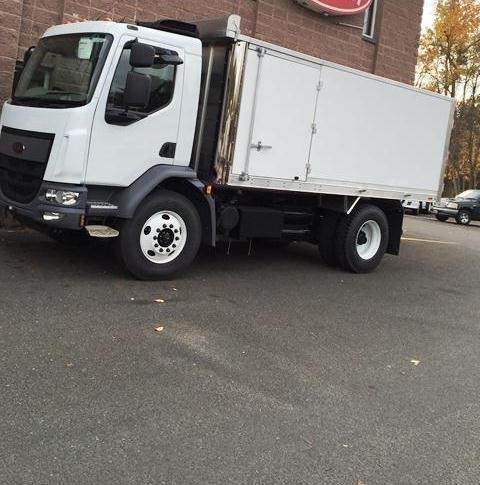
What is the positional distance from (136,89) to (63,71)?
3.51 feet

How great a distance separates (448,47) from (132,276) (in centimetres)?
3400

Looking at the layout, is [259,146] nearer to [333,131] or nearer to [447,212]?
[333,131]

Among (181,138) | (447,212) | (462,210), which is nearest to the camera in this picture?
(181,138)

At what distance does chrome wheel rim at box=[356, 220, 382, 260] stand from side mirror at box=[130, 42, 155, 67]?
4.45 m

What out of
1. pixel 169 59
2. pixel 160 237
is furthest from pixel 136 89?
pixel 160 237

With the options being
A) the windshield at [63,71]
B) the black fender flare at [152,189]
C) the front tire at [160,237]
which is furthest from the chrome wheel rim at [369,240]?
the windshield at [63,71]

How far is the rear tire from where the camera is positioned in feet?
30.7

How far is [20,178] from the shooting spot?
708cm

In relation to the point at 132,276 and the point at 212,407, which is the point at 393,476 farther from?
the point at 132,276

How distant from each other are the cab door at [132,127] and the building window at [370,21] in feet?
32.1

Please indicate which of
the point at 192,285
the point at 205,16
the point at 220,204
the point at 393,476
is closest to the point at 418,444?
the point at 393,476

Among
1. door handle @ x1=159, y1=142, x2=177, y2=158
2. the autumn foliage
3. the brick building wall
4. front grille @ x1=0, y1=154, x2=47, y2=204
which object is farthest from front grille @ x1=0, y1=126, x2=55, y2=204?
the autumn foliage

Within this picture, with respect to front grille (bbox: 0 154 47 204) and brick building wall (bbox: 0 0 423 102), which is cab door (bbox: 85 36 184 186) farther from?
brick building wall (bbox: 0 0 423 102)

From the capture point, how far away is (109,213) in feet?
22.5
